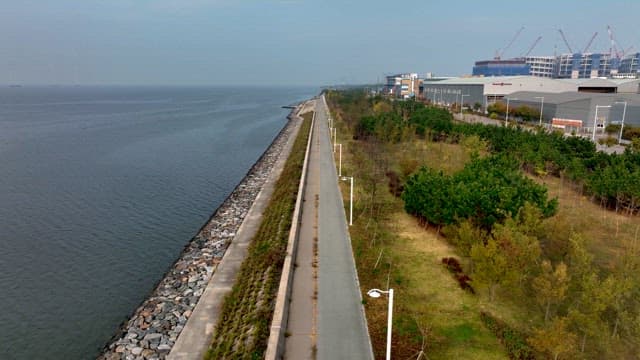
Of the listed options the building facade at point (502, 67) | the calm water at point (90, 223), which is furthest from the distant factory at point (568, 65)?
the calm water at point (90, 223)

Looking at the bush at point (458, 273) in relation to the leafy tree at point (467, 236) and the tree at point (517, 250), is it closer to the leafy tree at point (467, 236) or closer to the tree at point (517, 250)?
the leafy tree at point (467, 236)

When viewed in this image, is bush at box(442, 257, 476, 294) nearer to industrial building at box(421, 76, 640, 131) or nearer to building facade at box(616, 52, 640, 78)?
industrial building at box(421, 76, 640, 131)

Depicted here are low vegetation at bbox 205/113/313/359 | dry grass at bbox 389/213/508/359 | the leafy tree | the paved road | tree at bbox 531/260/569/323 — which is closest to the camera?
the paved road

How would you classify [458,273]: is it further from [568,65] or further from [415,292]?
[568,65]

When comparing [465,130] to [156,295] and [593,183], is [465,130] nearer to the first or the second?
[593,183]

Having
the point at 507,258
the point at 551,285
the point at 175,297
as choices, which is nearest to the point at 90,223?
the point at 175,297

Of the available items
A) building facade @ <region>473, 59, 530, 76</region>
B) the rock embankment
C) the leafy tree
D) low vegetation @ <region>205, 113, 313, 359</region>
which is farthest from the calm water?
building facade @ <region>473, 59, 530, 76</region>
